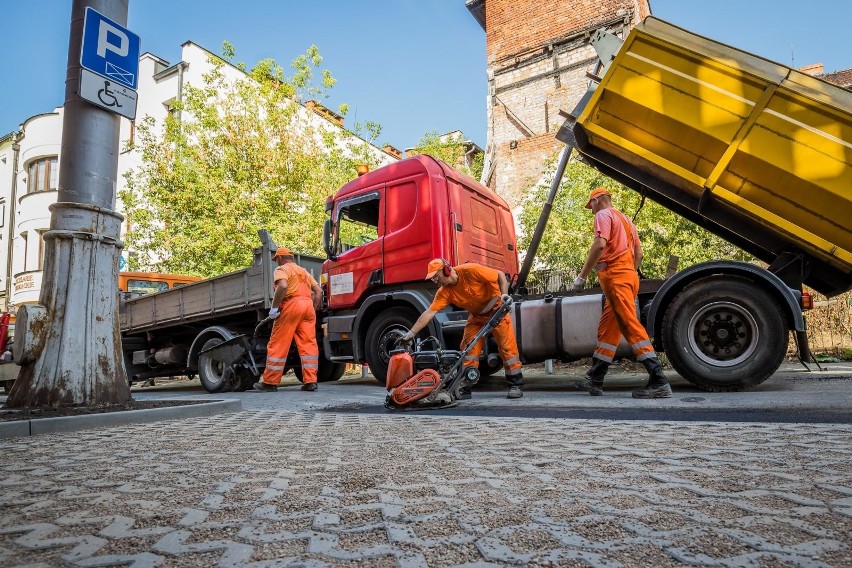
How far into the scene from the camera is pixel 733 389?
525 cm

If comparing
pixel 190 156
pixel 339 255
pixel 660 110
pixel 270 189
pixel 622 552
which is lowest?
pixel 622 552

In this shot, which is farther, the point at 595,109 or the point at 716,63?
the point at 595,109

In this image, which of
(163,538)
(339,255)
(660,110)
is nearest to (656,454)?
(163,538)

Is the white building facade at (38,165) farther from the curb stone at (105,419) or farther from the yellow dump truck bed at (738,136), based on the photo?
the curb stone at (105,419)

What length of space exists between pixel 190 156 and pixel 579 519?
14.4 meters

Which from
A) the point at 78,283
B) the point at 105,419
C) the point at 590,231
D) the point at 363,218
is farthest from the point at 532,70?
the point at 105,419

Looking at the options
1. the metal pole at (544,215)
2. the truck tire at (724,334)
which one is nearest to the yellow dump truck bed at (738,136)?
the truck tire at (724,334)

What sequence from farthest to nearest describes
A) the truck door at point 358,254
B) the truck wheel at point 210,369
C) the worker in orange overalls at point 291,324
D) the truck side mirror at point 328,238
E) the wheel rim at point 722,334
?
the truck wheel at point 210,369 < the truck side mirror at point 328,238 < the truck door at point 358,254 < the worker in orange overalls at point 291,324 < the wheel rim at point 722,334

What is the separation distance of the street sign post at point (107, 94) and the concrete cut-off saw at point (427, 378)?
3052 millimetres

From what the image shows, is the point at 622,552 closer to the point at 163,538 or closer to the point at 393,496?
the point at 393,496

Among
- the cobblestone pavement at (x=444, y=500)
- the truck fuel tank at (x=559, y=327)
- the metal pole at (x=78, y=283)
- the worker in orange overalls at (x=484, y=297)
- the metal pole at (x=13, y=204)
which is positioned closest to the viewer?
the cobblestone pavement at (x=444, y=500)

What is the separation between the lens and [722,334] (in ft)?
17.2

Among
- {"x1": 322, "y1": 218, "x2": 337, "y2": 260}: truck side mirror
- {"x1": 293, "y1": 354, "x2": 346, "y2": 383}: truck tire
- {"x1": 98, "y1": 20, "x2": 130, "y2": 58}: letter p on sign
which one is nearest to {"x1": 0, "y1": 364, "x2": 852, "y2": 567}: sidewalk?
{"x1": 98, "y1": 20, "x2": 130, "y2": 58}: letter p on sign

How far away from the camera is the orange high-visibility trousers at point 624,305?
4952 mm
